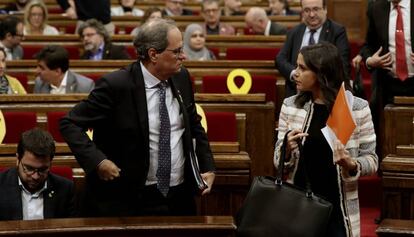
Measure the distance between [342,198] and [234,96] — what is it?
2280 millimetres

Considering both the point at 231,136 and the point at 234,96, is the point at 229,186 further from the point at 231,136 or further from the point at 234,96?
the point at 234,96

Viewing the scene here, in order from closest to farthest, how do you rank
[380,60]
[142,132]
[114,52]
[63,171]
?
[142,132], [63,171], [380,60], [114,52]

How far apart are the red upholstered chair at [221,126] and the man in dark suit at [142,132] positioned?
140 centimetres

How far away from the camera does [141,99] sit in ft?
12.0

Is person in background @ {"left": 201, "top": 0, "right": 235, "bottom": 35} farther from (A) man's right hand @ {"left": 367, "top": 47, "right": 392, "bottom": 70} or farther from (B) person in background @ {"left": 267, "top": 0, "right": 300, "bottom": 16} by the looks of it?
(A) man's right hand @ {"left": 367, "top": 47, "right": 392, "bottom": 70}

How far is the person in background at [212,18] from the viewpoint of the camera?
8656 millimetres

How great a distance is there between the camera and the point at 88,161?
3.56 meters

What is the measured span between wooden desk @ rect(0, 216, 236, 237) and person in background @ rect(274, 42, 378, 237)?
0.37 meters

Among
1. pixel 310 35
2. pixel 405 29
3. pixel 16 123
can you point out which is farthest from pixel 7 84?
pixel 405 29

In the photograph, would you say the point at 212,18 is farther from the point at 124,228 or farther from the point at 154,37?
the point at 124,228

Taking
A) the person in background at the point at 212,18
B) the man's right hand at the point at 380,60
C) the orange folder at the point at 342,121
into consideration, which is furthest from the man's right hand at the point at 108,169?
the person in background at the point at 212,18

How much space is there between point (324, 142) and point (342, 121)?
146 millimetres

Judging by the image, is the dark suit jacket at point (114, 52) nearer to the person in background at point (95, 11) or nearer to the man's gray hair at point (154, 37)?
the person in background at point (95, 11)

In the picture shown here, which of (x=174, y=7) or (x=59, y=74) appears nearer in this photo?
(x=59, y=74)
